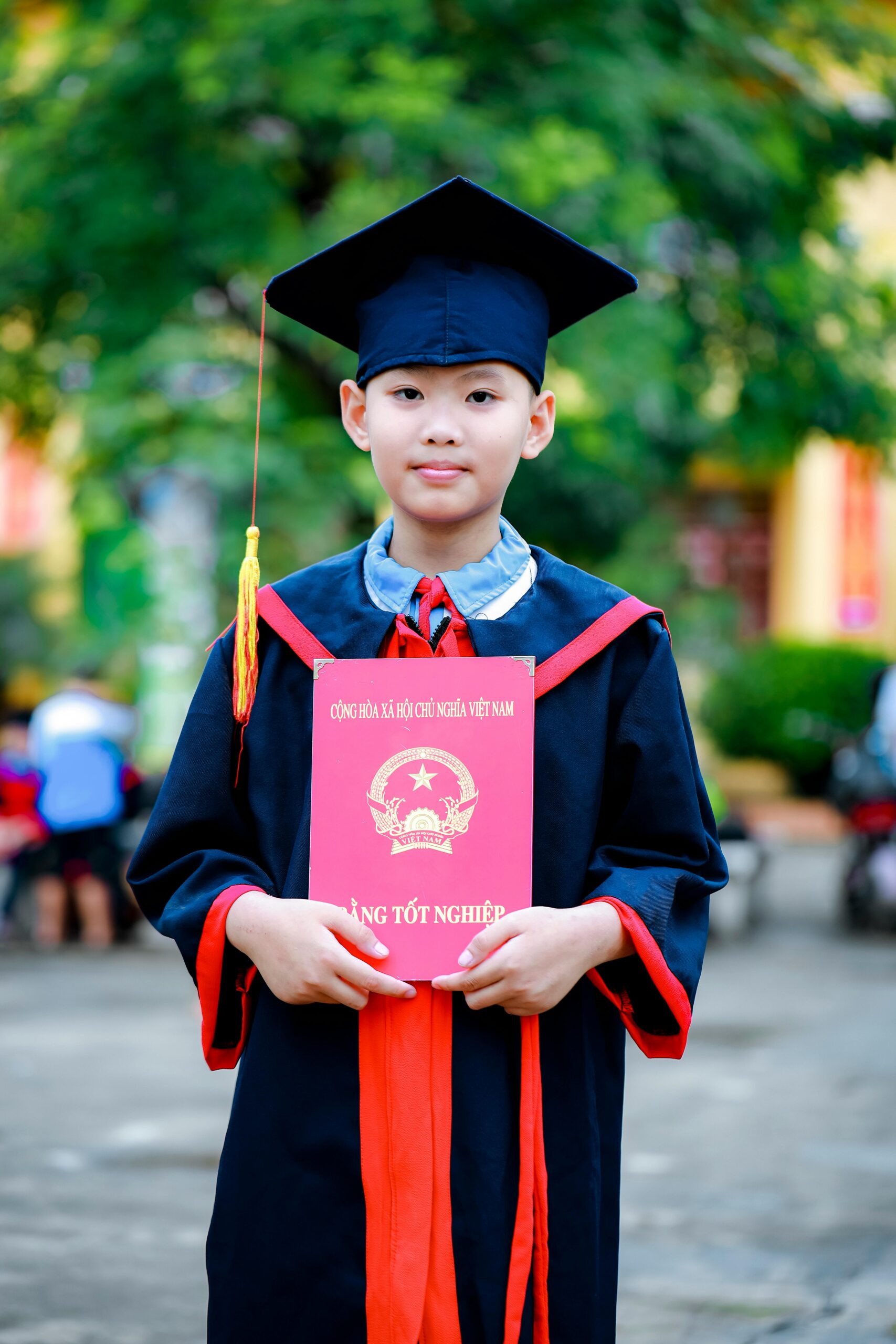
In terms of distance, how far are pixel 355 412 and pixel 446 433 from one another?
0.20m

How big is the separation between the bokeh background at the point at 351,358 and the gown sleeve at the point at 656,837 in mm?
2687

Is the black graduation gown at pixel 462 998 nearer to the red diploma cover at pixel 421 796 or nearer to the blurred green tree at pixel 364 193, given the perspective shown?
the red diploma cover at pixel 421 796

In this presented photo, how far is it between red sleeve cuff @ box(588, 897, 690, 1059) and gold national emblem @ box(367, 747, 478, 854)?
19cm

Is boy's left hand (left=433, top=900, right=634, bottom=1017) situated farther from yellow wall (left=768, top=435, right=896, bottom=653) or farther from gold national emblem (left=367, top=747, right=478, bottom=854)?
yellow wall (left=768, top=435, right=896, bottom=653)

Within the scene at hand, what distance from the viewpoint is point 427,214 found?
192 centimetres

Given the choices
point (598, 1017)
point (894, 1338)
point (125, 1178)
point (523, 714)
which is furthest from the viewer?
point (125, 1178)

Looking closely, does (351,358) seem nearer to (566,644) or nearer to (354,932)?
(566,644)

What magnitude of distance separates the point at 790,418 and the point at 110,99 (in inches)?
189

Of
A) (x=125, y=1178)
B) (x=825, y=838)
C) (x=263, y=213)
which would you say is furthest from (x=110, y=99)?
(x=825, y=838)

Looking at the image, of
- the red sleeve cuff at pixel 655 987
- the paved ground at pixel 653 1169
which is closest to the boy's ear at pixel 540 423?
the red sleeve cuff at pixel 655 987

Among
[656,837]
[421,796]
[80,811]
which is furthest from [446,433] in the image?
[80,811]

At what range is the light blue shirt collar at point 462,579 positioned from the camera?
77.0 inches

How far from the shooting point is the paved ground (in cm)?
340

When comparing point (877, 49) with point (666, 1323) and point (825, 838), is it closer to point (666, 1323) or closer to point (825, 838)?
point (666, 1323)
